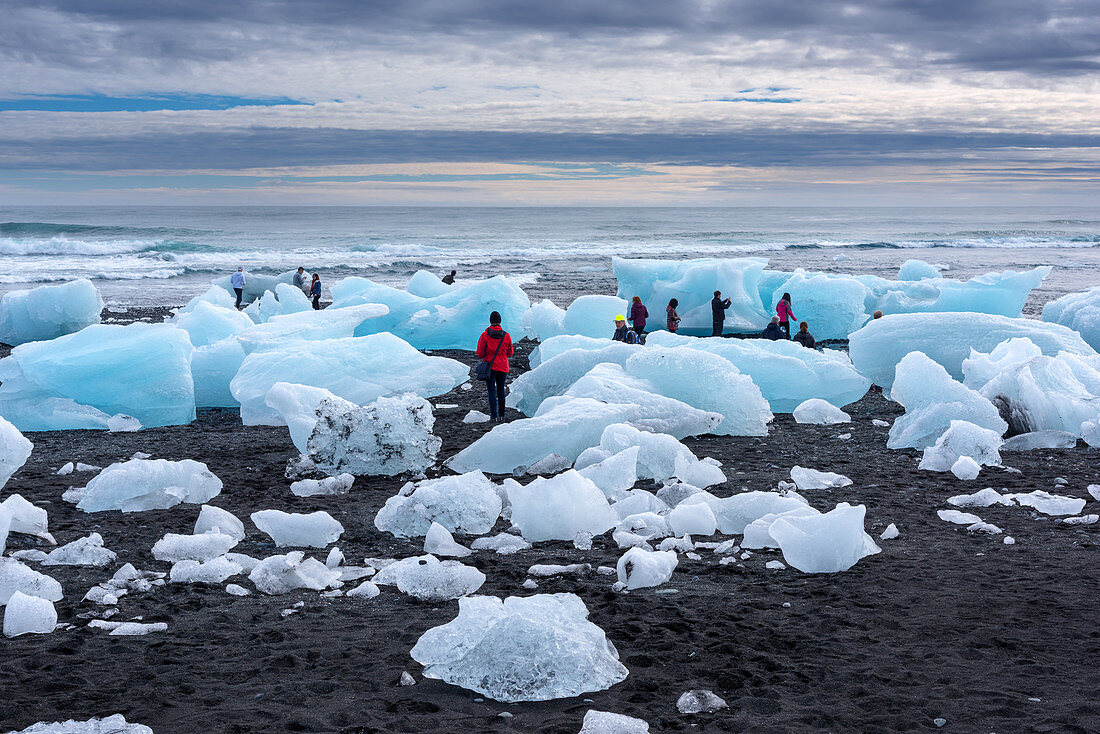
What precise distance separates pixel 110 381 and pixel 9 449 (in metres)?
4.48

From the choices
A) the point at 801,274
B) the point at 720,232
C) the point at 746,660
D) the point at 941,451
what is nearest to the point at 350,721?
the point at 746,660

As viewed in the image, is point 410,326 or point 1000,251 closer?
point 410,326

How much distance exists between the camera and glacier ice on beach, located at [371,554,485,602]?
4.88 meters

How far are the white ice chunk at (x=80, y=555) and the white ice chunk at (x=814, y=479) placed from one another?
5054 mm

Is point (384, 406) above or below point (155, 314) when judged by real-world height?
above

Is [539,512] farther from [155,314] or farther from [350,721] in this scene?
[155,314]

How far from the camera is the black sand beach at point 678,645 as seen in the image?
11.5 feet

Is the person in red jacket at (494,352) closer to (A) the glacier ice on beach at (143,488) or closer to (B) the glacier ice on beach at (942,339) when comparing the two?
(A) the glacier ice on beach at (143,488)

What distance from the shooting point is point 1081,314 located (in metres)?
14.4

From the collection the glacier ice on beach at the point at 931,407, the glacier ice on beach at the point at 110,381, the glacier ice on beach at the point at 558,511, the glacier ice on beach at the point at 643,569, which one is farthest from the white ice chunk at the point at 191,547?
the glacier ice on beach at the point at 931,407

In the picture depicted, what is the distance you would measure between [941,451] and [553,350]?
18.1 ft

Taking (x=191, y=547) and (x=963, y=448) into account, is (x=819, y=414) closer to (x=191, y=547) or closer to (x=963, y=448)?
(x=963, y=448)

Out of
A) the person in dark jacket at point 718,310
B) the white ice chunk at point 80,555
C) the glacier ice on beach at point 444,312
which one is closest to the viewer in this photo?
the white ice chunk at point 80,555

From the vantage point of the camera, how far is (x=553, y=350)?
38.5ft
